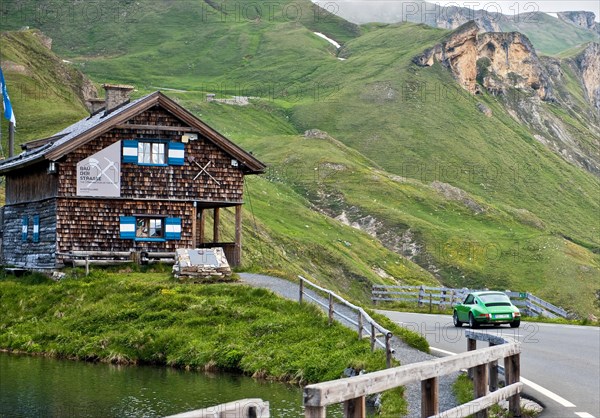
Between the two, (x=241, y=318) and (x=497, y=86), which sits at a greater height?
(x=497, y=86)

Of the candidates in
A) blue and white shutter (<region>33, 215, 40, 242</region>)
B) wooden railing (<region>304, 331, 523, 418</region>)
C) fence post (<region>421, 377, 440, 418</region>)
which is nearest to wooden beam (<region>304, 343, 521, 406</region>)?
wooden railing (<region>304, 331, 523, 418</region>)

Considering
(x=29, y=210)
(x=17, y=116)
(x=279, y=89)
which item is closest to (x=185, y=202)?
(x=29, y=210)

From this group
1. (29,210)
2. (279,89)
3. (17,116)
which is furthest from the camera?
(279,89)

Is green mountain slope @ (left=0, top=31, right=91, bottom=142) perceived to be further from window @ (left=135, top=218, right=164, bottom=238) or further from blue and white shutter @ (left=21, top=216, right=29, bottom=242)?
window @ (left=135, top=218, right=164, bottom=238)

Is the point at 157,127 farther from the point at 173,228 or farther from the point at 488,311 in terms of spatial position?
the point at 488,311

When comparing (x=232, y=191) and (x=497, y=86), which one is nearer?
(x=232, y=191)

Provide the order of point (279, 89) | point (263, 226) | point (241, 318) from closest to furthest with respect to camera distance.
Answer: point (241, 318)
point (263, 226)
point (279, 89)

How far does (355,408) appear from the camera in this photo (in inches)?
369

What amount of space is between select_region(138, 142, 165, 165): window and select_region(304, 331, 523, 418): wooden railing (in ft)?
84.1

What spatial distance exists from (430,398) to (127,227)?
2956cm

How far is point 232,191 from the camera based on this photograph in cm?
4172

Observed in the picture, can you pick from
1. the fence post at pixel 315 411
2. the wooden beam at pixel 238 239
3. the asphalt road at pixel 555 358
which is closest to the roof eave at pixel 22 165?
the wooden beam at pixel 238 239

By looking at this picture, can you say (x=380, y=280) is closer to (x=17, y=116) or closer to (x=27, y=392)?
(x=17, y=116)

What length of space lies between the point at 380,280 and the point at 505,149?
→ 94007mm
